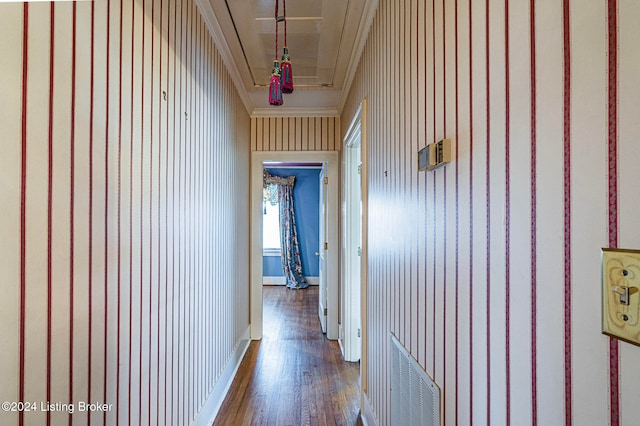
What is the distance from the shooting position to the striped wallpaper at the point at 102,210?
74 centimetres

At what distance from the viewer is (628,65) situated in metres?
0.46

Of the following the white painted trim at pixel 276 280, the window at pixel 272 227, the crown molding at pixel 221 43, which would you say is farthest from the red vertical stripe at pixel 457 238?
the window at pixel 272 227

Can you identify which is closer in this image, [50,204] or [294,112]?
[50,204]

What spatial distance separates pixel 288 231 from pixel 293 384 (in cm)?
424

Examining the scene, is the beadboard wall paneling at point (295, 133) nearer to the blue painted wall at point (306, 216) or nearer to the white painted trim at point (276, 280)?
the blue painted wall at point (306, 216)

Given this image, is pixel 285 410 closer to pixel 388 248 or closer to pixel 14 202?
pixel 388 248

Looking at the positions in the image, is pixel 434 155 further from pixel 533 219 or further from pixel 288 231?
pixel 288 231

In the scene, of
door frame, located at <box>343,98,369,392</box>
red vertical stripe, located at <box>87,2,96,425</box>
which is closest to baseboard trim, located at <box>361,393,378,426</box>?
door frame, located at <box>343,98,369,392</box>

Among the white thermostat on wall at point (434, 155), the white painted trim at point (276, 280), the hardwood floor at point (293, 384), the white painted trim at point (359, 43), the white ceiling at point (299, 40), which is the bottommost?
the hardwood floor at point (293, 384)

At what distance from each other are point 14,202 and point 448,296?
114 cm

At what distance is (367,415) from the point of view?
217 centimetres

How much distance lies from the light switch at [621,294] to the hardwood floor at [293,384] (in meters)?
→ 2.18

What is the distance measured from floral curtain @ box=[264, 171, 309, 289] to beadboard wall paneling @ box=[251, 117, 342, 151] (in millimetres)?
3026

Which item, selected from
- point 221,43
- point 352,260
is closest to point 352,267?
point 352,260
